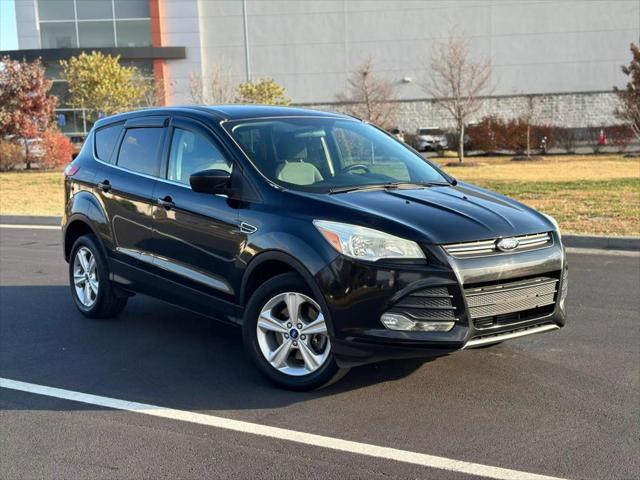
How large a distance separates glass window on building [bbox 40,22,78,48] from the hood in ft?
143

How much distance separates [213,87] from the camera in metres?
37.8

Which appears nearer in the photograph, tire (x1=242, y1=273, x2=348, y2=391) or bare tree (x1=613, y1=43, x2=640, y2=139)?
tire (x1=242, y1=273, x2=348, y2=391)

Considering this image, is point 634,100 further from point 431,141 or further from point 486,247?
point 486,247

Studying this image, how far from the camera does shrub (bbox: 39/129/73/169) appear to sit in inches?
1075

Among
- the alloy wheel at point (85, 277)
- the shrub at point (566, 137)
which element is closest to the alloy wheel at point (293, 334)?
the alloy wheel at point (85, 277)

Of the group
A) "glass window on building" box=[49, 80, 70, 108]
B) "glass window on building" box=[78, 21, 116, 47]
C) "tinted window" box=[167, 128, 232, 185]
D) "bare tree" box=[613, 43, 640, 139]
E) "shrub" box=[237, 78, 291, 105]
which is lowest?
"tinted window" box=[167, 128, 232, 185]

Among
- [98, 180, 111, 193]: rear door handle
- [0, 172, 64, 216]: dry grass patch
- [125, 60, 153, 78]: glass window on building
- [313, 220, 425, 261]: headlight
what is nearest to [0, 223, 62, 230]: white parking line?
[0, 172, 64, 216]: dry grass patch

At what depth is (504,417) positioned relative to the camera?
13.4 ft

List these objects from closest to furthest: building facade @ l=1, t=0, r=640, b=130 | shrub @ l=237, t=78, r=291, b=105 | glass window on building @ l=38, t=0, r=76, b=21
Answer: shrub @ l=237, t=78, r=291, b=105
building facade @ l=1, t=0, r=640, b=130
glass window on building @ l=38, t=0, r=76, b=21

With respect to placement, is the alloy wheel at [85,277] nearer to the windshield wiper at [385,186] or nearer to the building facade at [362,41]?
the windshield wiper at [385,186]

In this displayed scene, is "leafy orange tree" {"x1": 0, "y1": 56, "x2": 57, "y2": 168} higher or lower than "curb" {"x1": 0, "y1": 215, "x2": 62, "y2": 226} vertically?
higher

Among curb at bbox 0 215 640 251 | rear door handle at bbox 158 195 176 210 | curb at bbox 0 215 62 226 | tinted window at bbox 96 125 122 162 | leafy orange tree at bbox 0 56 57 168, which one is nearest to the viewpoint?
rear door handle at bbox 158 195 176 210

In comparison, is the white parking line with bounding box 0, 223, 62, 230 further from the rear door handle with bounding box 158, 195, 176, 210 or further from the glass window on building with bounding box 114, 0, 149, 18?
the glass window on building with bounding box 114, 0, 149, 18

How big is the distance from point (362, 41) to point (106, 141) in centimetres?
3767
